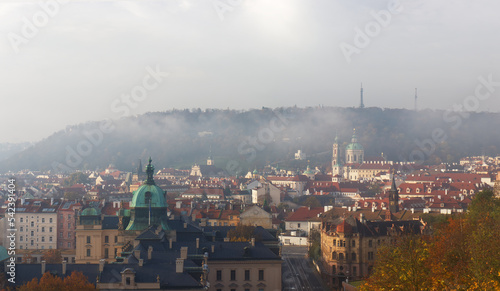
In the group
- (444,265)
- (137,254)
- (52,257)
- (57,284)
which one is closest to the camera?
(57,284)

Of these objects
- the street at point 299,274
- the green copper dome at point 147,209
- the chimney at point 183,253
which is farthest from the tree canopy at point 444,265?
the street at point 299,274

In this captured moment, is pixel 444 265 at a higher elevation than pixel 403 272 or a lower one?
higher

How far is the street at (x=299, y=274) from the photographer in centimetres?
6444

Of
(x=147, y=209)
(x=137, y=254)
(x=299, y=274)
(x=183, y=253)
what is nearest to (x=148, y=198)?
(x=147, y=209)

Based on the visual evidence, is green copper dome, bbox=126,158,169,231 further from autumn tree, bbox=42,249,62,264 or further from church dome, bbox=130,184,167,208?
autumn tree, bbox=42,249,62,264

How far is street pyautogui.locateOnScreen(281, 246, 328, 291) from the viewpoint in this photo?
64438mm

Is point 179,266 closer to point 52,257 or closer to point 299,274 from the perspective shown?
point 299,274

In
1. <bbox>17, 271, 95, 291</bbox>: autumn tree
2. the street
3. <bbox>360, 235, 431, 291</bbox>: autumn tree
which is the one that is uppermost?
<bbox>360, 235, 431, 291</bbox>: autumn tree

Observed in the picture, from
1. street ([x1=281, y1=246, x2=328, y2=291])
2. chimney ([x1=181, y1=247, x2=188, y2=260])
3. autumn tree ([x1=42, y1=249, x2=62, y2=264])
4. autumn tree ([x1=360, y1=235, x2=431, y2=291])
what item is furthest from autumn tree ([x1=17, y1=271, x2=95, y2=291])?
autumn tree ([x1=42, y1=249, x2=62, y2=264])

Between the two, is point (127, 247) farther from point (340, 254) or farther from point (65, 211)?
point (65, 211)

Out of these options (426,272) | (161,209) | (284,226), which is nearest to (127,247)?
(161,209)

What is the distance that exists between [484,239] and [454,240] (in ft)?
21.0

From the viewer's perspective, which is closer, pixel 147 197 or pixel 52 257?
pixel 147 197

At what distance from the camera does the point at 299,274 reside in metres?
71.6
